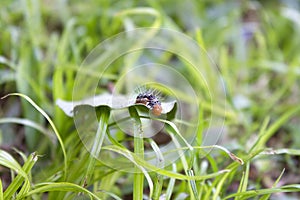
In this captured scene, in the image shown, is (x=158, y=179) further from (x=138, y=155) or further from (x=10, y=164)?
(x=10, y=164)

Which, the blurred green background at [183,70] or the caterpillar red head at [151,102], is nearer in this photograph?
the caterpillar red head at [151,102]

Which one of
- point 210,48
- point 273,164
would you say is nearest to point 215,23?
point 210,48

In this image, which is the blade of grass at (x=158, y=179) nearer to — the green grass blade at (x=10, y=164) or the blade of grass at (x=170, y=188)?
the blade of grass at (x=170, y=188)

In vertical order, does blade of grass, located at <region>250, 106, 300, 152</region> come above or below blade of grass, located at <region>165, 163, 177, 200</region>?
above

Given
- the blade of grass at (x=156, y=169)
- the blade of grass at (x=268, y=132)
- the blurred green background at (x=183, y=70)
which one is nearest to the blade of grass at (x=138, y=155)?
the blade of grass at (x=156, y=169)

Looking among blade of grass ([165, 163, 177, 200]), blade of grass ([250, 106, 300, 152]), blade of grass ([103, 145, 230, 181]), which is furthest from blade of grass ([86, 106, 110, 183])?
blade of grass ([250, 106, 300, 152])

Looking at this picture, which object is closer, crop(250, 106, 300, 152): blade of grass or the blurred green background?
crop(250, 106, 300, 152): blade of grass

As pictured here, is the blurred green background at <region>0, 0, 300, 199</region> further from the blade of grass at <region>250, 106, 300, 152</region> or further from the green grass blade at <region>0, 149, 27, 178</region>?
the green grass blade at <region>0, 149, 27, 178</region>

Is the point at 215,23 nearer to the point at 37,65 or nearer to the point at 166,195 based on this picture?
the point at 37,65

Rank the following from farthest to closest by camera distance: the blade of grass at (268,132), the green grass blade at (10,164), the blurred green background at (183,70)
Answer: the blurred green background at (183,70), the blade of grass at (268,132), the green grass blade at (10,164)
